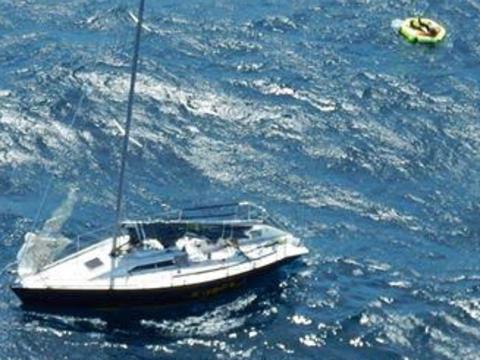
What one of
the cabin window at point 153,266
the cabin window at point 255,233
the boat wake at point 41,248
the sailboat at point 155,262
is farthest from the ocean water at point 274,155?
the cabin window at point 255,233

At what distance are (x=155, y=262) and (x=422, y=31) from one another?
125 feet

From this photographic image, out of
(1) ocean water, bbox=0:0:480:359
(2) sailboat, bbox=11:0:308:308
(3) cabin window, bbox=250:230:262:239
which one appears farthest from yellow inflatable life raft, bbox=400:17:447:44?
(3) cabin window, bbox=250:230:262:239

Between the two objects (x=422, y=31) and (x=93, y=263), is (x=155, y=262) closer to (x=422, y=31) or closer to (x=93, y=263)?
(x=93, y=263)

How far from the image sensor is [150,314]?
7619 cm

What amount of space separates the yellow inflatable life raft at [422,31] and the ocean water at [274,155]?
0.69 metres

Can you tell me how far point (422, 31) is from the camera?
4104 inches

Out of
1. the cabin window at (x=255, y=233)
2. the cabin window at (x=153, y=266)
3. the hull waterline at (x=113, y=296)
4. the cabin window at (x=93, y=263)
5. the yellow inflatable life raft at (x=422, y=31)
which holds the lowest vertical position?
the hull waterline at (x=113, y=296)

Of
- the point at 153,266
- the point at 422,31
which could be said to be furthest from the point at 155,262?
the point at 422,31

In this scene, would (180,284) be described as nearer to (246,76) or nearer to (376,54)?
(246,76)

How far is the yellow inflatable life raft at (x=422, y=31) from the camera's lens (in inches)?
4092

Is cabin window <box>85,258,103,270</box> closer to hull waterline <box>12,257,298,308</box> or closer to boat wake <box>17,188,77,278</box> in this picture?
hull waterline <box>12,257,298,308</box>

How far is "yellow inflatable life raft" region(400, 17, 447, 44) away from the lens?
10394 cm

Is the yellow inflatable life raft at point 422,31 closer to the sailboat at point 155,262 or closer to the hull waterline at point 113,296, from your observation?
the sailboat at point 155,262

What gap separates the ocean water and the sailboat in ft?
3.98
